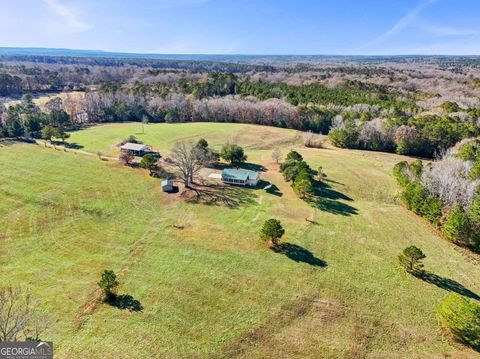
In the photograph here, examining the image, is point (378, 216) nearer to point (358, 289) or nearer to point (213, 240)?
point (358, 289)

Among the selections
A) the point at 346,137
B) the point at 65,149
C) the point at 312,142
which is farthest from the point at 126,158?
the point at 346,137

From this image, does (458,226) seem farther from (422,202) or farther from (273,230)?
(273,230)

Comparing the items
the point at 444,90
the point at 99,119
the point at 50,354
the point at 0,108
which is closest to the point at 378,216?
the point at 50,354

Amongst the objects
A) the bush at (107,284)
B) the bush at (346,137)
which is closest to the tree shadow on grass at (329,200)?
the bush at (346,137)

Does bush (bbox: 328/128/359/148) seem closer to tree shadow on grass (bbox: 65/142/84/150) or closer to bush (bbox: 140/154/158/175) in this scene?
bush (bbox: 140/154/158/175)

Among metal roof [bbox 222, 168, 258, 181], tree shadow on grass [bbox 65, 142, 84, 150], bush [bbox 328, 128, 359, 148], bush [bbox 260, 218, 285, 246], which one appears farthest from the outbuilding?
tree shadow on grass [bbox 65, 142, 84, 150]
